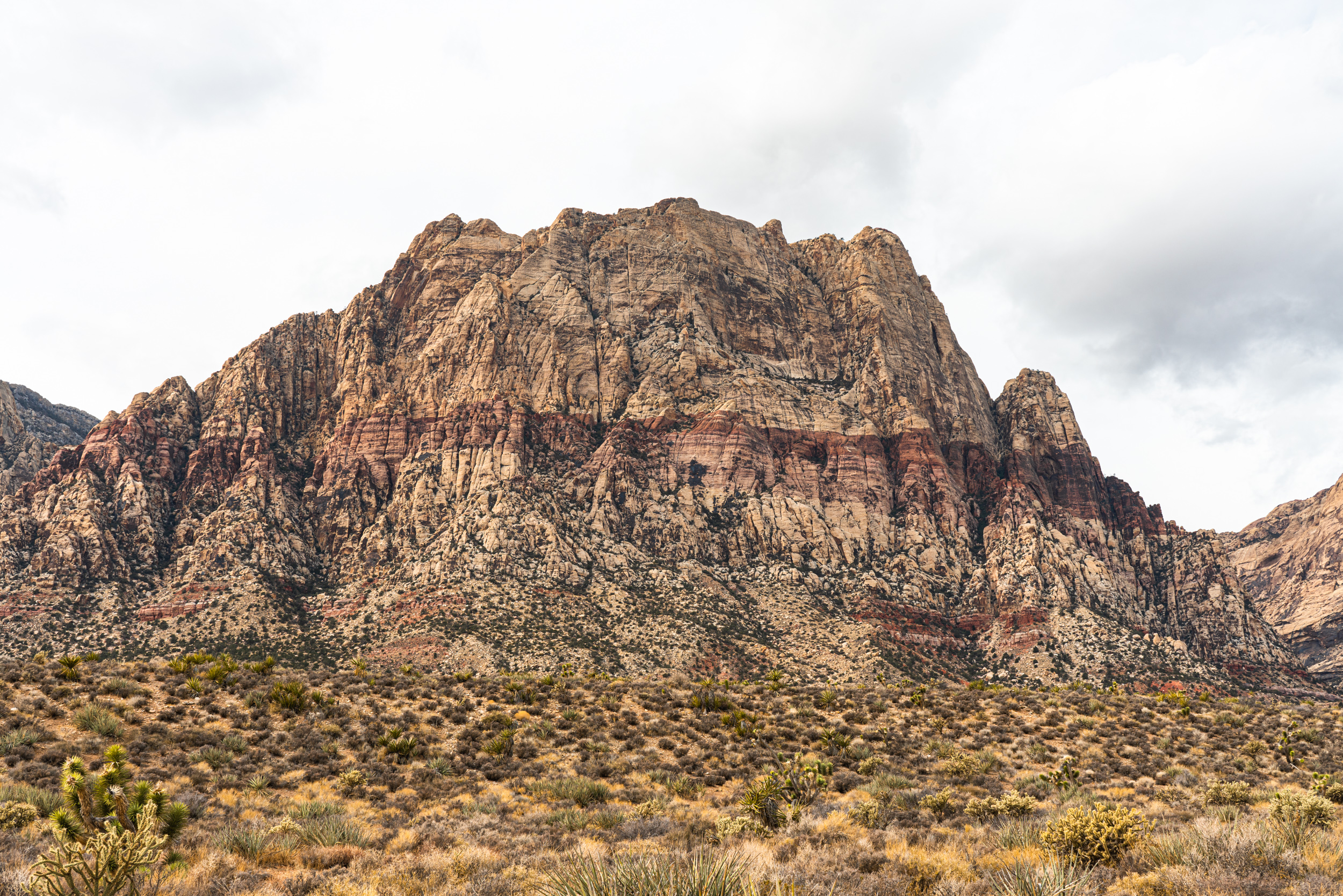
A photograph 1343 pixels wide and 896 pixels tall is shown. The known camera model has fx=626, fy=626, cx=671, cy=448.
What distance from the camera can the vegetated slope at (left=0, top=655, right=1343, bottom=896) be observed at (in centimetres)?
1068

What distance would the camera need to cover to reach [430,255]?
13450 centimetres

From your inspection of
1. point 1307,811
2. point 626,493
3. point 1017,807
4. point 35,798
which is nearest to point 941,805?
point 1017,807

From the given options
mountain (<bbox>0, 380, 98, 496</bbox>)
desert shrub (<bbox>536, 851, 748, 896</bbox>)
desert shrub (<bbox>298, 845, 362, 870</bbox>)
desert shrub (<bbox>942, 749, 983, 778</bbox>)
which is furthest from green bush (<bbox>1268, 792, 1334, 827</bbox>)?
mountain (<bbox>0, 380, 98, 496</bbox>)

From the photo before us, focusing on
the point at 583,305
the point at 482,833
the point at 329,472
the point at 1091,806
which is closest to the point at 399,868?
the point at 482,833

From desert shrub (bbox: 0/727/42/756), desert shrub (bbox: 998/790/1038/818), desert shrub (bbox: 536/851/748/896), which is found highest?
desert shrub (bbox: 536/851/748/896)

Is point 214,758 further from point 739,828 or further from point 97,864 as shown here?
point 739,828

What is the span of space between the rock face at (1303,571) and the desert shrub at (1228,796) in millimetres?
135613

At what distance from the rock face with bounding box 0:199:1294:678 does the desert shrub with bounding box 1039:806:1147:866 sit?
5645cm

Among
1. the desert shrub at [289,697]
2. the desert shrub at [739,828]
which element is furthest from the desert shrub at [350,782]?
the desert shrub at [739,828]

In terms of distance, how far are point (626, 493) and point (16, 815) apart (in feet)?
287

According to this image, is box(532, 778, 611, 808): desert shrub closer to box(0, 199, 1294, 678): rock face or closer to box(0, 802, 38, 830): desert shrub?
box(0, 802, 38, 830): desert shrub

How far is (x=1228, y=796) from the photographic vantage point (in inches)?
676

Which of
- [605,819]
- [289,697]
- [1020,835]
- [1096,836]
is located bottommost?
[605,819]

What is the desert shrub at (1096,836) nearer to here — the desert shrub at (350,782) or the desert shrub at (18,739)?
the desert shrub at (350,782)
